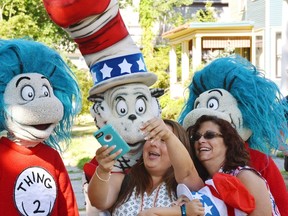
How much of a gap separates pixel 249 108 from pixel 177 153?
0.80 metres

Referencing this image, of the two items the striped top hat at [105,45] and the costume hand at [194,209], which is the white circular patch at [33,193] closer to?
the striped top hat at [105,45]

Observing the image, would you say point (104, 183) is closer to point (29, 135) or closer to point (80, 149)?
point (29, 135)

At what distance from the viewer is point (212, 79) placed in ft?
11.8

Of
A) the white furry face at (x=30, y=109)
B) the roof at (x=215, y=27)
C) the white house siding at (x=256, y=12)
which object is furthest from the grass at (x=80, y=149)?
the white house siding at (x=256, y=12)

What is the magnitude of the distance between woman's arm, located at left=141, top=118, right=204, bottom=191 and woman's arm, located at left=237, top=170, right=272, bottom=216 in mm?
225

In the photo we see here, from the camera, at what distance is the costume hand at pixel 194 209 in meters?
2.81

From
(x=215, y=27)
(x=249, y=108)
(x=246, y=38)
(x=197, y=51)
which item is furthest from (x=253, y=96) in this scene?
(x=246, y=38)

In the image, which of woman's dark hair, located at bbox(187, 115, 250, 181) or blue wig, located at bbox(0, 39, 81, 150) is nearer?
woman's dark hair, located at bbox(187, 115, 250, 181)

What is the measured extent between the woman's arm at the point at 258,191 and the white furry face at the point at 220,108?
51cm

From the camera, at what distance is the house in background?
63.8 ft

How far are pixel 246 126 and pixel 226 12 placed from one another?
26.4 meters

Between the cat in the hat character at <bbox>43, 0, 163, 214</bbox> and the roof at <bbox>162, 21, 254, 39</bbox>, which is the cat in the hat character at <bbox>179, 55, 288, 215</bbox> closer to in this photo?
the cat in the hat character at <bbox>43, 0, 163, 214</bbox>

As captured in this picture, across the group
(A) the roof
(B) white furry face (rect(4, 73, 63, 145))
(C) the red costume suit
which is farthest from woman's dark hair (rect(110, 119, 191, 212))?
(A) the roof

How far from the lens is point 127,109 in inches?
125
